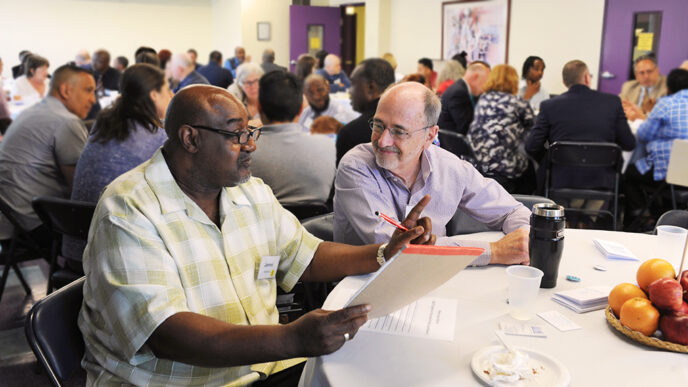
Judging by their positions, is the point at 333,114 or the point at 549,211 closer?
the point at 549,211

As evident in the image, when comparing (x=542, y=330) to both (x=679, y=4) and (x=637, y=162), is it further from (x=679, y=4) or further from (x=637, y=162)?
(x=679, y=4)

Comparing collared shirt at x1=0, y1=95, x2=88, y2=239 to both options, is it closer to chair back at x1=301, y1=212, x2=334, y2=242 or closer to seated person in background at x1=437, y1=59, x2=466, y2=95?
chair back at x1=301, y1=212, x2=334, y2=242

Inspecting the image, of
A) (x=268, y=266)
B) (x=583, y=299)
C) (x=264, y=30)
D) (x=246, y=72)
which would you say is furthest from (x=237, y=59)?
(x=583, y=299)

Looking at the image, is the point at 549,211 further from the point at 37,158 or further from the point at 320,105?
the point at 320,105

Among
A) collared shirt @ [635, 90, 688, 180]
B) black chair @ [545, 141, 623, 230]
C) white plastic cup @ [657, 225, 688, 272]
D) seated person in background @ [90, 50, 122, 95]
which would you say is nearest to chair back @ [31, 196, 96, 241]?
white plastic cup @ [657, 225, 688, 272]

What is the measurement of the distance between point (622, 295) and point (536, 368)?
0.32 meters

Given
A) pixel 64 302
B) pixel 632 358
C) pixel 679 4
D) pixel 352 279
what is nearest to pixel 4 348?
pixel 64 302

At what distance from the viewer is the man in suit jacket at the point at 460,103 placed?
17.2ft

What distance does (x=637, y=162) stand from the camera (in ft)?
14.7

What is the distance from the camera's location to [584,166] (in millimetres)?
4055

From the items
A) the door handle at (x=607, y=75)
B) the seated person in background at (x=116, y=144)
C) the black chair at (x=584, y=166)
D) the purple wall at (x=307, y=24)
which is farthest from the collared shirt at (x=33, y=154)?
the purple wall at (x=307, y=24)

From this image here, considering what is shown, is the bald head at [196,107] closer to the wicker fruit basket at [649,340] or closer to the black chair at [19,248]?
the wicker fruit basket at [649,340]

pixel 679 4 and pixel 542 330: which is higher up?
pixel 679 4

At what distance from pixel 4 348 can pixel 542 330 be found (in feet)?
8.82
